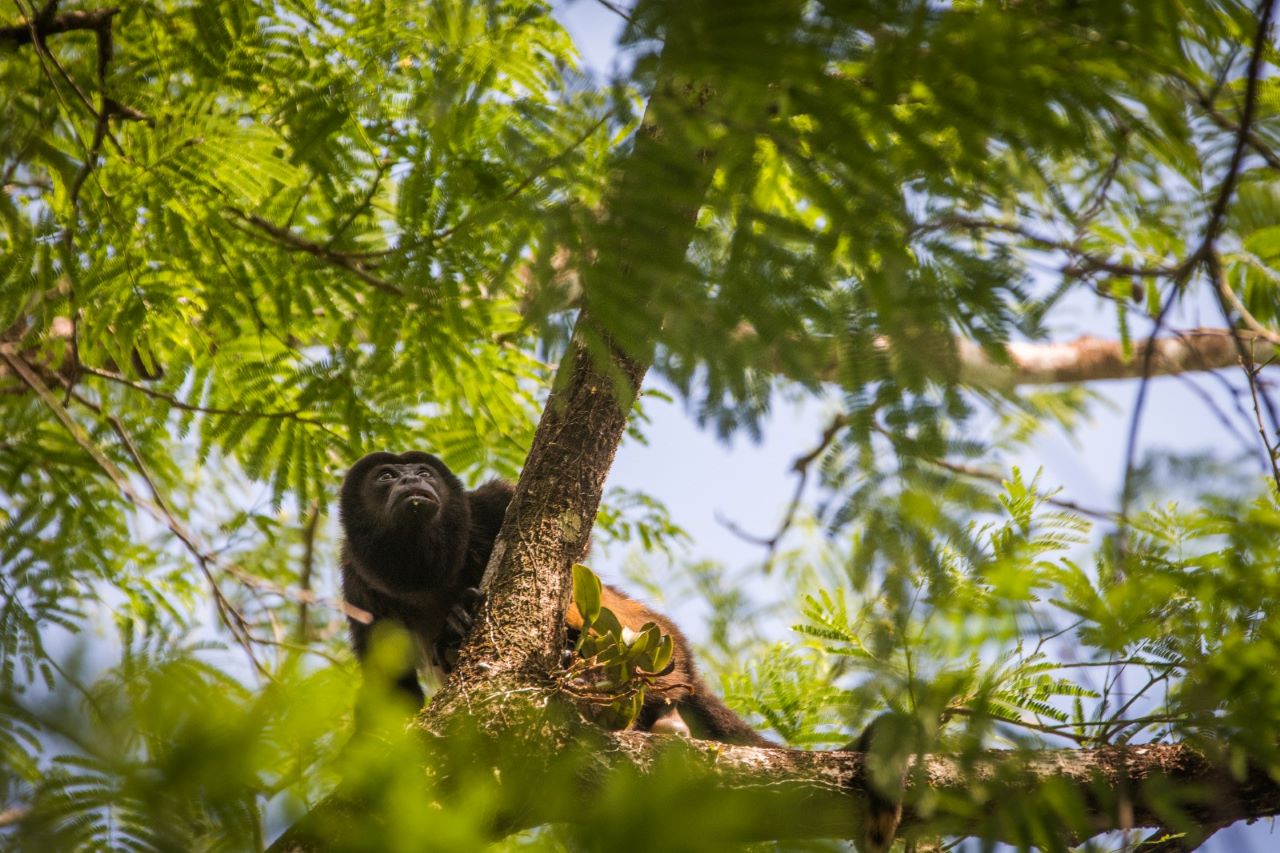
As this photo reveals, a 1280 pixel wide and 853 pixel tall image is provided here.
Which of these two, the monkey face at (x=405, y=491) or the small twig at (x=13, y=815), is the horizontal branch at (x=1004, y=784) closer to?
the small twig at (x=13, y=815)

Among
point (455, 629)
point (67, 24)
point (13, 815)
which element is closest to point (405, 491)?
point (455, 629)

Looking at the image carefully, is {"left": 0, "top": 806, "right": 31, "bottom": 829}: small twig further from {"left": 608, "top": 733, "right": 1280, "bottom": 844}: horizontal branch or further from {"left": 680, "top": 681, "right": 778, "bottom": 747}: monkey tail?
{"left": 680, "top": 681, "right": 778, "bottom": 747}: monkey tail

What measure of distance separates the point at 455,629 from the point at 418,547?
2.70 feet

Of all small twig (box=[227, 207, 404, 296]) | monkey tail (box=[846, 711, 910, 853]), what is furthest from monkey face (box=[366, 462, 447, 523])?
monkey tail (box=[846, 711, 910, 853])

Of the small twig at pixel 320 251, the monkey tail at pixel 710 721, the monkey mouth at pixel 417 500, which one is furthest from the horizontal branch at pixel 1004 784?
the small twig at pixel 320 251

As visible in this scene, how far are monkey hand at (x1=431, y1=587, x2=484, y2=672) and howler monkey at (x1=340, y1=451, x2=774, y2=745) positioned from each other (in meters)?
0.34

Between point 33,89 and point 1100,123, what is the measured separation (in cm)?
381

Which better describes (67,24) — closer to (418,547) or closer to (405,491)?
Result: (405,491)

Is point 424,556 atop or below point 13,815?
atop

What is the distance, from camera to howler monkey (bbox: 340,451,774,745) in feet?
14.3

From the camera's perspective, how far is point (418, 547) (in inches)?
174

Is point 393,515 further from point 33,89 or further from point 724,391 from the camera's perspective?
point 724,391

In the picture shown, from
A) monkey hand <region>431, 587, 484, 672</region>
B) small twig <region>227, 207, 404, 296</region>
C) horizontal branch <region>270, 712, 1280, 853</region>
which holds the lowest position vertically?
horizontal branch <region>270, 712, 1280, 853</region>

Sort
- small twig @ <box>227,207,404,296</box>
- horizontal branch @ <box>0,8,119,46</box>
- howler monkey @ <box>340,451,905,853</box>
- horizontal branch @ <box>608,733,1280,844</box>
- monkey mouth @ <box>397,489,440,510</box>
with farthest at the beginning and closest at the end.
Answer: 1. monkey mouth @ <box>397,489,440,510</box>
2. howler monkey @ <box>340,451,905,853</box>
3. small twig @ <box>227,207,404,296</box>
4. horizontal branch @ <box>0,8,119,46</box>
5. horizontal branch @ <box>608,733,1280,844</box>
